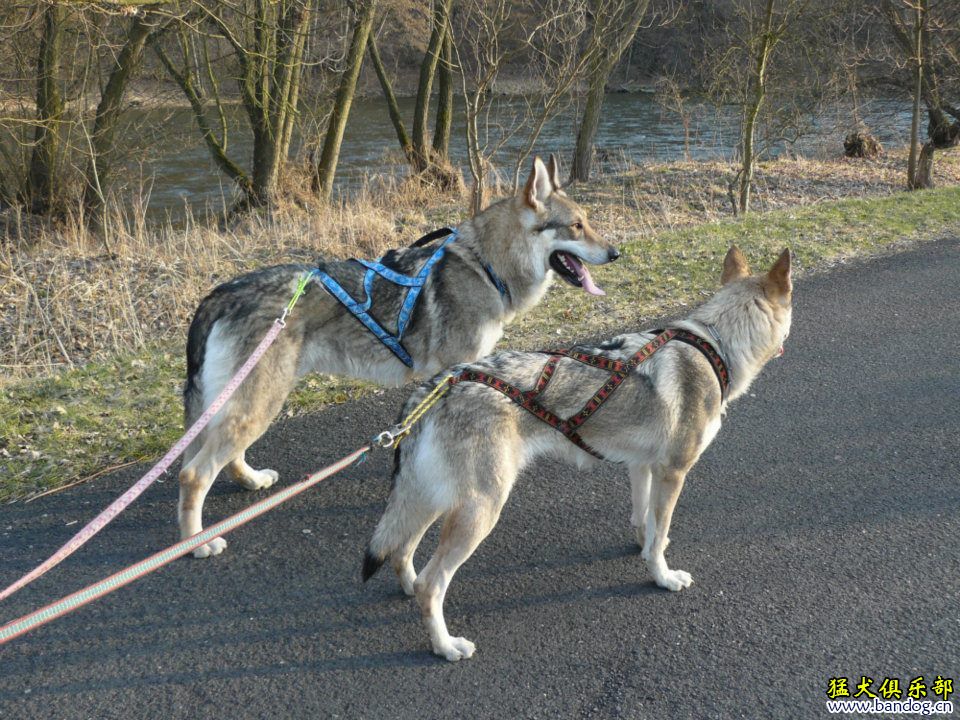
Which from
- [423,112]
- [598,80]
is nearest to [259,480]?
[598,80]

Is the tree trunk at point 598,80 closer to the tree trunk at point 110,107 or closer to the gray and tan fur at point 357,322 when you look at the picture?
the tree trunk at point 110,107

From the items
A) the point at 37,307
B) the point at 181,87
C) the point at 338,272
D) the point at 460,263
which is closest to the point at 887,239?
the point at 460,263

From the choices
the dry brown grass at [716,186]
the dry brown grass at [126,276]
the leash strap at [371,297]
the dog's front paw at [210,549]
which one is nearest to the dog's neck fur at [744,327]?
the leash strap at [371,297]

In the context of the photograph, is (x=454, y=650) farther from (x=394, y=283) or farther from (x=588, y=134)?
(x=588, y=134)

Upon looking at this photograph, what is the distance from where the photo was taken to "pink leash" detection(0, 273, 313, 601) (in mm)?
2834

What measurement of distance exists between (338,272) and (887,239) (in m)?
8.21

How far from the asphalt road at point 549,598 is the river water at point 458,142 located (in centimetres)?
1032

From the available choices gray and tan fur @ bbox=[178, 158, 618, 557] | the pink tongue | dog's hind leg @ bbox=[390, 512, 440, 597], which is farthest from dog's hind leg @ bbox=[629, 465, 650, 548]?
the pink tongue

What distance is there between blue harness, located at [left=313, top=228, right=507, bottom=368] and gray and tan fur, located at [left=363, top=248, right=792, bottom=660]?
45.3 inches

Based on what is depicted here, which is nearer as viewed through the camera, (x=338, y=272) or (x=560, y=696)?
(x=560, y=696)

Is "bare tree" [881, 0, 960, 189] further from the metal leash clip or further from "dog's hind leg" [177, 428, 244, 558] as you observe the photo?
"dog's hind leg" [177, 428, 244, 558]

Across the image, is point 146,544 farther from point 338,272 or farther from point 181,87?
point 181,87

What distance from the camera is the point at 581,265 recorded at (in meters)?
5.62

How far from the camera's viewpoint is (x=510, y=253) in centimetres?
534
